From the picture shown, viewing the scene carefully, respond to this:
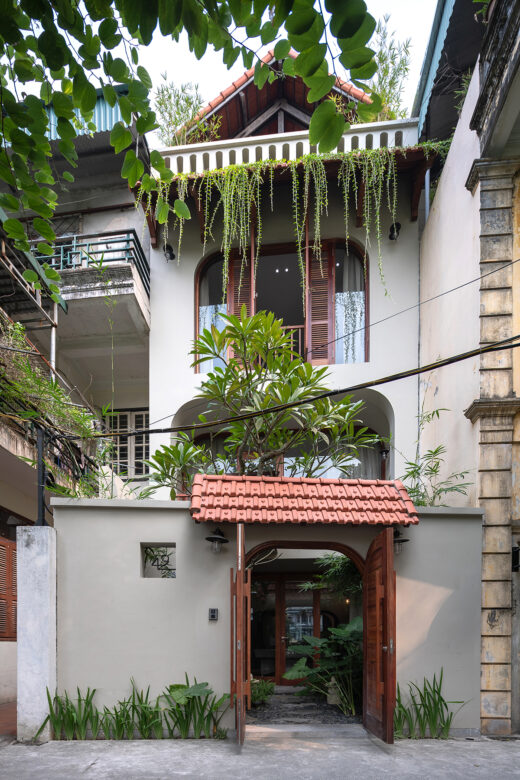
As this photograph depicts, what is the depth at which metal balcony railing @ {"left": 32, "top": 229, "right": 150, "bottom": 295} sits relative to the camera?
33.4 ft

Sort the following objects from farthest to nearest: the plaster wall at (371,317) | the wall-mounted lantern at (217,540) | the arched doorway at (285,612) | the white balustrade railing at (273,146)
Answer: the arched doorway at (285,612), the white balustrade railing at (273,146), the plaster wall at (371,317), the wall-mounted lantern at (217,540)

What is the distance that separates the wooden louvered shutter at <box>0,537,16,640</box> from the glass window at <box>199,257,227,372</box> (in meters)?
4.78

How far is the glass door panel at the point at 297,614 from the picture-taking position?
38.3ft

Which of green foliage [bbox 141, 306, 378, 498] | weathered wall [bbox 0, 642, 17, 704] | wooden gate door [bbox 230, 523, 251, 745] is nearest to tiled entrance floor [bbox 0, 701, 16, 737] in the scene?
weathered wall [bbox 0, 642, 17, 704]

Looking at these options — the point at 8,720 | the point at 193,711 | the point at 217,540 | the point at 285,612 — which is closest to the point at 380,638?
the point at 217,540

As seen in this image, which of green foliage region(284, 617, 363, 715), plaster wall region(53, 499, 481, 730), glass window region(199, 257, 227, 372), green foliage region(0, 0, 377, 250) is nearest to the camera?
green foliage region(0, 0, 377, 250)

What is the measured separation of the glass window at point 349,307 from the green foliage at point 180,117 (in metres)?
3.72

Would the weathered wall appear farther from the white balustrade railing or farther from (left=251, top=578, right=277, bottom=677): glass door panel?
the white balustrade railing

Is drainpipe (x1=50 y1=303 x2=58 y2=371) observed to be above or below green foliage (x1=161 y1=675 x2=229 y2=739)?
above

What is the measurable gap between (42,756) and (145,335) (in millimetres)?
7302

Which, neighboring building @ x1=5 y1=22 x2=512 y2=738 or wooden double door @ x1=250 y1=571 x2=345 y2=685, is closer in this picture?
neighboring building @ x1=5 y1=22 x2=512 y2=738

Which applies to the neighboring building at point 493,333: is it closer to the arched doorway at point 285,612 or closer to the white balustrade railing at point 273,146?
the white balustrade railing at point 273,146

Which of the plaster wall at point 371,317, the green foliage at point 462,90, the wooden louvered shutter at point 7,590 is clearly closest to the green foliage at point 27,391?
the plaster wall at point 371,317

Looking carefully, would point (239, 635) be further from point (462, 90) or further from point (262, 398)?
point (462, 90)
